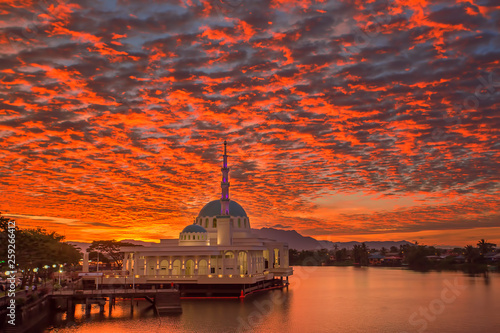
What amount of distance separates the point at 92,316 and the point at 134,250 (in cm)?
2343

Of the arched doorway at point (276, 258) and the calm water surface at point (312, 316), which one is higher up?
the arched doorway at point (276, 258)

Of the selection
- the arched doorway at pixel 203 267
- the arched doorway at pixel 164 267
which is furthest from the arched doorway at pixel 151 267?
the arched doorway at pixel 203 267

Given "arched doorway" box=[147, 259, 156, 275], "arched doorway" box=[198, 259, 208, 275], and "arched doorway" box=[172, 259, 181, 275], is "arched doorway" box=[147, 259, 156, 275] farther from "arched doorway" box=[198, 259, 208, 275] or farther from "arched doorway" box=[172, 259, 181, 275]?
"arched doorway" box=[198, 259, 208, 275]

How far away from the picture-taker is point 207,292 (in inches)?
3649

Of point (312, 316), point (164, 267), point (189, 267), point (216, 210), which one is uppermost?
point (216, 210)

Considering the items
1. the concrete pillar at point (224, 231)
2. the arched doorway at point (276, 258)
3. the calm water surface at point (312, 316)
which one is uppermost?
the concrete pillar at point (224, 231)

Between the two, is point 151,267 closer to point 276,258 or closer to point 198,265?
point 198,265

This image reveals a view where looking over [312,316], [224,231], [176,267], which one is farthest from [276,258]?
[312,316]

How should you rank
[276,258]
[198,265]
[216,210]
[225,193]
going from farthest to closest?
[276,258], [216,210], [225,193], [198,265]

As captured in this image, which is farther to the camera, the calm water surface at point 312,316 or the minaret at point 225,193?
the minaret at point 225,193

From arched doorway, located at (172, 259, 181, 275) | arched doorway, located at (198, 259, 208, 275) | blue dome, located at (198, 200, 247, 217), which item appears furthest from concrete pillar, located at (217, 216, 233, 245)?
blue dome, located at (198, 200, 247, 217)

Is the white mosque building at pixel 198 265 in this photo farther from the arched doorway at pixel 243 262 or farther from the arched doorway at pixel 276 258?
the arched doorway at pixel 276 258

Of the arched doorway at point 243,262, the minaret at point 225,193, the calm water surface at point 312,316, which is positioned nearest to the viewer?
the calm water surface at point 312,316

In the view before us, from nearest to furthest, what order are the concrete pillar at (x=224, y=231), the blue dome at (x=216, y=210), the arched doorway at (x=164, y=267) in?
the arched doorway at (x=164, y=267) < the concrete pillar at (x=224, y=231) < the blue dome at (x=216, y=210)
